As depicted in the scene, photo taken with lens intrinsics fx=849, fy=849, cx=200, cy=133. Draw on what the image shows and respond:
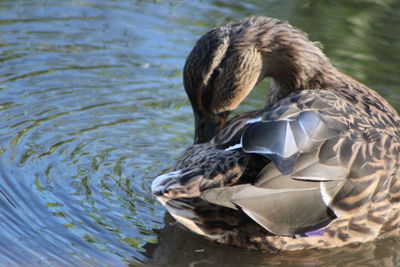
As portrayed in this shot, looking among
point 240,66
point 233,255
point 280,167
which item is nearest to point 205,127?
point 240,66

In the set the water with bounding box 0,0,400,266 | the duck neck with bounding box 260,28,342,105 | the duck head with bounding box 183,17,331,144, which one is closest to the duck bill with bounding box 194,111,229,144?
the duck head with bounding box 183,17,331,144

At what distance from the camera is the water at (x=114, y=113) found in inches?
219

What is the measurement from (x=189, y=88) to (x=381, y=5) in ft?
13.9

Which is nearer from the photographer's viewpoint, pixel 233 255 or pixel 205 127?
pixel 233 255

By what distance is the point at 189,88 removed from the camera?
241 inches

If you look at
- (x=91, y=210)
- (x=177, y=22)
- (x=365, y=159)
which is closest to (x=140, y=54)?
(x=177, y=22)

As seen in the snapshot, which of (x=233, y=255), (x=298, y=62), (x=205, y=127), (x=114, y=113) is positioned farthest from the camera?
(x=114, y=113)

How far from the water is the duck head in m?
0.65

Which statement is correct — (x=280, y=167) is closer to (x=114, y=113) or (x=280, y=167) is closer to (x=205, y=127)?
(x=205, y=127)

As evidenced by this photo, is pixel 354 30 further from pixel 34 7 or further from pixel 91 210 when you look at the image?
pixel 91 210

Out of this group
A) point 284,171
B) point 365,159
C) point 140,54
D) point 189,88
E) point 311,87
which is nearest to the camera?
point 284,171

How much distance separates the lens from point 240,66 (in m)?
6.42

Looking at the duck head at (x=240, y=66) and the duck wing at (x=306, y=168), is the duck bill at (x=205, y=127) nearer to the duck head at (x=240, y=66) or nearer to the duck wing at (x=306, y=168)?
the duck head at (x=240, y=66)

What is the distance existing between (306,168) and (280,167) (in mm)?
183
